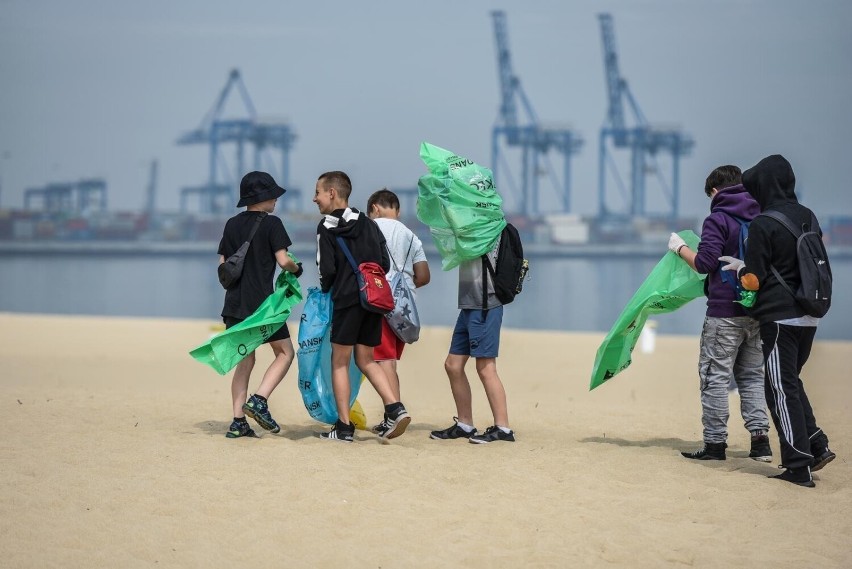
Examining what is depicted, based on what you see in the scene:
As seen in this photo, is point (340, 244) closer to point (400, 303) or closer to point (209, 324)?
point (400, 303)

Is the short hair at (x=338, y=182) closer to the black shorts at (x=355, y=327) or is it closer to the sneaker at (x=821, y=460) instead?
the black shorts at (x=355, y=327)

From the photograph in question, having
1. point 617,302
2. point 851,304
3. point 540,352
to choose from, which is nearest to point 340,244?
point 540,352

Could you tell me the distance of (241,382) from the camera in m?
5.33

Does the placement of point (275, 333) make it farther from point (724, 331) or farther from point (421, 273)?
point (724, 331)

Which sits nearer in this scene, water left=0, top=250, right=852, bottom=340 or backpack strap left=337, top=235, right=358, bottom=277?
backpack strap left=337, top=235, right=358, bottom=277

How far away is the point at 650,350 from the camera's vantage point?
39.0 feet

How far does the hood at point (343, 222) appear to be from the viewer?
513 cm

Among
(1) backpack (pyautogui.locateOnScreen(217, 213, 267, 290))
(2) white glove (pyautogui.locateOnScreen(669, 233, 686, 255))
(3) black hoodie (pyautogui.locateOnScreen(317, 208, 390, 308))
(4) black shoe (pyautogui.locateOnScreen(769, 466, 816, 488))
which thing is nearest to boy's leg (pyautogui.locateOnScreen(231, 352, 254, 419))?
(1) backpack (pyautogui.locateOnScreen(217, 213, 267, 290))

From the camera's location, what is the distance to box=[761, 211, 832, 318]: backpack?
4.37 metres

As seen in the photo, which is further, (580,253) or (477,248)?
(580,253)

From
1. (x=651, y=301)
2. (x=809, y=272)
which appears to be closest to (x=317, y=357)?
(x=651, y=301)

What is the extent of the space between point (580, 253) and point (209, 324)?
104548 millimetres

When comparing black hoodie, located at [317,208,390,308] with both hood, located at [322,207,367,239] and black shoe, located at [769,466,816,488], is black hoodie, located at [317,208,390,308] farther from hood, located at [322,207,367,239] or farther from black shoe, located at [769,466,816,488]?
black shoe, located at [769,466,816,488]

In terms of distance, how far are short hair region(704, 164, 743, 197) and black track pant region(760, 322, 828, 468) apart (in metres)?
0.80
